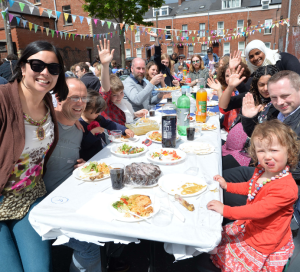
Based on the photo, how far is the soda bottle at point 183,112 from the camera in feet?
8.44

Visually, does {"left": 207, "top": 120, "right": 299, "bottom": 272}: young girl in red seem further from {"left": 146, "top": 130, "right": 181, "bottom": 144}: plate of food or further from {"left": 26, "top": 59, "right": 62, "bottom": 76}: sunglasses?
{"left": 26, "top": 59, "right": 62, "bottom": 76}: sunglasses

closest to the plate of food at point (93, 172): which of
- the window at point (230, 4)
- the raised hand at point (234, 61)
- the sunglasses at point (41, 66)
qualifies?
the sunglasses at point (41, 66)

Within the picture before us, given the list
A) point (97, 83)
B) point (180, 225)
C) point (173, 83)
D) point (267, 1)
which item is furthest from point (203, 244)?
point (267, 1)

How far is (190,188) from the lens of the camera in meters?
1.52

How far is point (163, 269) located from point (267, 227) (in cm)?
117

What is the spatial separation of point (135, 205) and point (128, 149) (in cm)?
→ 89

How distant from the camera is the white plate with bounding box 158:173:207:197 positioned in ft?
4.96

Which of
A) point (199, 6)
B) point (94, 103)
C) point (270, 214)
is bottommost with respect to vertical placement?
point (270, 214)

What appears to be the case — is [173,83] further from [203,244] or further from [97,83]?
[203,244]

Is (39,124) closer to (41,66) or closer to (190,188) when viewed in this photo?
(41,66)

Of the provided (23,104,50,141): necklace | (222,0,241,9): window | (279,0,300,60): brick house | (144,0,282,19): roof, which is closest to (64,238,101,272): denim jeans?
(23,104,50,141): necklace

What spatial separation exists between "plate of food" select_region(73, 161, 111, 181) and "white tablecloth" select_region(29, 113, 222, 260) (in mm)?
89

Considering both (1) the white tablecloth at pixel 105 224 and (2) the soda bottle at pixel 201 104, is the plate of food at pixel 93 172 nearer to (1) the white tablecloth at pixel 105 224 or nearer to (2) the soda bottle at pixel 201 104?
(1) the white tablecloth at pixel 105 224

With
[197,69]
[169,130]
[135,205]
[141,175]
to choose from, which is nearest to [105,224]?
[135,205]
